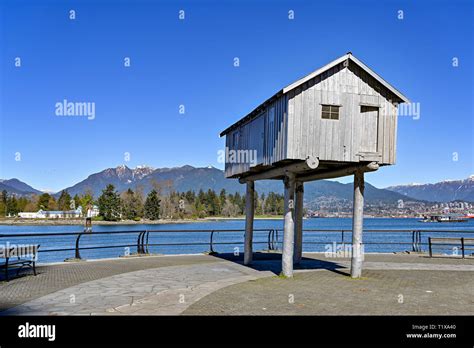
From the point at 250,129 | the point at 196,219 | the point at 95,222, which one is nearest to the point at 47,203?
the point at 95,222

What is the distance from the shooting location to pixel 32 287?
11.5 m

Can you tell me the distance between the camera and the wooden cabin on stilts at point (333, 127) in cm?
1315

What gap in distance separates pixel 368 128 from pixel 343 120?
904mm

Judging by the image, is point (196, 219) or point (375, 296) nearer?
point (375, 296)

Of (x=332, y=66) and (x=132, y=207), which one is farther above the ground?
(x=332, y=66)

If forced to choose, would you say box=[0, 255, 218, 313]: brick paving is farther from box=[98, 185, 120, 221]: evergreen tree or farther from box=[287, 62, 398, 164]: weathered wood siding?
box=[98, 185, 120, 221]: evergreen tree

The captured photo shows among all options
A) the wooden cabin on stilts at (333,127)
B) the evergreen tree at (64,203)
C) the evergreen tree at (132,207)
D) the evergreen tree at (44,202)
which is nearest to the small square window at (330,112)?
the wooden cabin on stilts at (333,127)

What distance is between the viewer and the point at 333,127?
1341 cm

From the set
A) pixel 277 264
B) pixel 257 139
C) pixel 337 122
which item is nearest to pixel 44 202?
pixel 277 264

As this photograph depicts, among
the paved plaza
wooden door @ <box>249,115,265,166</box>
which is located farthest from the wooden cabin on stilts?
the paved plaza

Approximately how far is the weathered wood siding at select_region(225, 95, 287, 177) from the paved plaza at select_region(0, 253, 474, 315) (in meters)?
3.81

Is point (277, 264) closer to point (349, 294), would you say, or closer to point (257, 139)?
point (257, 139)
